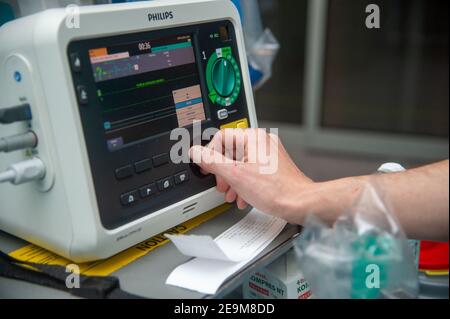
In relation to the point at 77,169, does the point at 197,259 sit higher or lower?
lower

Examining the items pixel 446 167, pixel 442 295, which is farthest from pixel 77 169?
pixel 442 295

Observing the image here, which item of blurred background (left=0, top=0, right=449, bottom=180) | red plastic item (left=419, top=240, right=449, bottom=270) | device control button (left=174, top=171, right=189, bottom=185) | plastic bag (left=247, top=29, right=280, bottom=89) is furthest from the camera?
blurred background (left=0, top=0, right=449, bottom=180)

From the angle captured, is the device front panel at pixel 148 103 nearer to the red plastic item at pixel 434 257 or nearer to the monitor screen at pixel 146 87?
the monitor screen at pixel 146 87

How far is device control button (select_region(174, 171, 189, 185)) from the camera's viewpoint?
0.72 meters

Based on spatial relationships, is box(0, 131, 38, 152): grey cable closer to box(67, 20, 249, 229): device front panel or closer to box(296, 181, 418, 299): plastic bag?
box(67, 20, 249, 229): device front panel

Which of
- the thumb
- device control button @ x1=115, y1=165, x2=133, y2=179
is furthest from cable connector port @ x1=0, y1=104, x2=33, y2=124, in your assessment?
the thumb

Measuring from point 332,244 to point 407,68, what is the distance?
7.55 feet

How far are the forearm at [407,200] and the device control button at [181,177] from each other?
0.16 meters

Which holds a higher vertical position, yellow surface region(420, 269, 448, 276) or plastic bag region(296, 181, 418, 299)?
plastic bag region(296, 181, 418, 299)

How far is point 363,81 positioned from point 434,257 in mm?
1917

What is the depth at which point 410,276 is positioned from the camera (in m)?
0.53

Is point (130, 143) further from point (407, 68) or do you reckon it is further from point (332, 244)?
point (407, 68)

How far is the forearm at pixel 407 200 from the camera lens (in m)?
0.61

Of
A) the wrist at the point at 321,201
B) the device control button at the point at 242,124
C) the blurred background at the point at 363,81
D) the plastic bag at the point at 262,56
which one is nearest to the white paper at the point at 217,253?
the wrist at the point at 321,201
